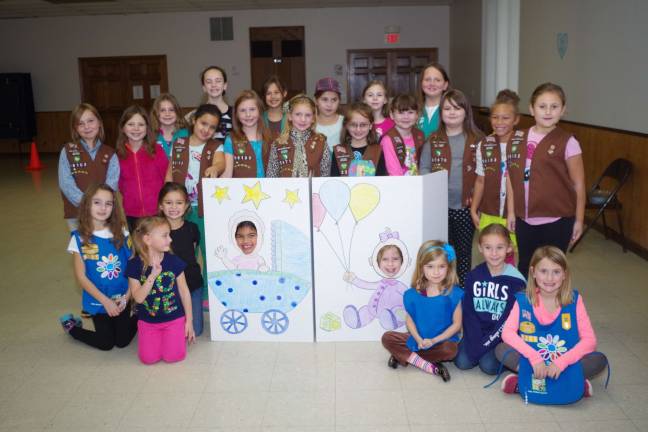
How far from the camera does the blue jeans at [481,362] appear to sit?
2803 mm

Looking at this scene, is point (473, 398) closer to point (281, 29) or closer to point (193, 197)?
point (193, 197)

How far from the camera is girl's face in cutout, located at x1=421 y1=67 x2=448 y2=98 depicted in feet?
12.6

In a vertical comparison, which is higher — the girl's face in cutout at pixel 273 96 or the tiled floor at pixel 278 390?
the girl's face in cutout at pixel 273 96

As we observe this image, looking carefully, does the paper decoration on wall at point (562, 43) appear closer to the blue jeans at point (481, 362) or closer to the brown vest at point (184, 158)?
the brown vest at point (184, 158)

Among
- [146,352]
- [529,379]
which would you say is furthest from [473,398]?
[146,352]

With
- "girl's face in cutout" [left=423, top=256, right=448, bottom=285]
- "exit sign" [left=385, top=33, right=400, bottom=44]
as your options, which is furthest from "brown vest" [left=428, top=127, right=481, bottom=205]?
"exit sign" [left=385, top=33, right=400, bottom=44]

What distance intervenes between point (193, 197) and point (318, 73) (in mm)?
9532

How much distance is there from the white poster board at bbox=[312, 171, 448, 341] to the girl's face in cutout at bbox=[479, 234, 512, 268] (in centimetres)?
32

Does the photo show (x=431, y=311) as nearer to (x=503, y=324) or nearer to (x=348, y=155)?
(x=503, y=324)

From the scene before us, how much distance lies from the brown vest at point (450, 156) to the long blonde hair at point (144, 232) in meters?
1.52

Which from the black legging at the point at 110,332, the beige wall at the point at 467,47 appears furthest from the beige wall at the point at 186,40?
the black legging at the point at 110,332

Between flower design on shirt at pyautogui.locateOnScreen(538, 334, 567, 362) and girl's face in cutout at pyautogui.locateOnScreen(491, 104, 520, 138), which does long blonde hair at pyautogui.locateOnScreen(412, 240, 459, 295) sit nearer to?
flower design on shirt at pyautogui.locateOnScreen(538, 334, 567, 362)

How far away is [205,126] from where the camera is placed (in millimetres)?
3641

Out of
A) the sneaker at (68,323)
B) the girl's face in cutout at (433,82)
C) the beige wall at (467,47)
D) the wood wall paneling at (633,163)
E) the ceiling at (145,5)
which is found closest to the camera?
the sneaker at (68,323)
